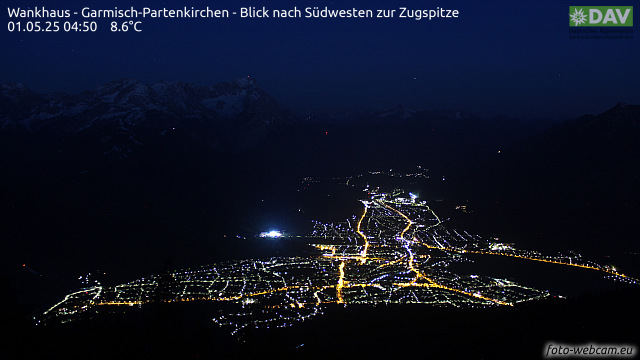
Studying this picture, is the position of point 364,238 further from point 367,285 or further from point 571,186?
point 571,186

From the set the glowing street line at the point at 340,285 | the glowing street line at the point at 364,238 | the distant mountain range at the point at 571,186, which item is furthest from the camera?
the distant mountain range at the point at 571,186

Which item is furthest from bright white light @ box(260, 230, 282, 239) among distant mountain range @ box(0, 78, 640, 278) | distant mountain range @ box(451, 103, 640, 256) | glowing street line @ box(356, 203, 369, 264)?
distant mountain range @ box(451, 103, 640, 256)

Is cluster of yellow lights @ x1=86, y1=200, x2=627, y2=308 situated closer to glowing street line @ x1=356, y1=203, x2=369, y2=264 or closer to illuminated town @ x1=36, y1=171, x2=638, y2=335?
glowing street line @ x1=356, y1=203, x2=369, y2=264

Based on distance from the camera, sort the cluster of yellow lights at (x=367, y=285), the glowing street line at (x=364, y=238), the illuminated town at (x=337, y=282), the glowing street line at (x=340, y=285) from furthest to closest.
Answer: the glowing street line at (x=364, y=238) < the cluster of yellow lights at (x=367, y=285) < the glowing street line at (x=340, y=285) < the illuminated town at (x=337, y=282)

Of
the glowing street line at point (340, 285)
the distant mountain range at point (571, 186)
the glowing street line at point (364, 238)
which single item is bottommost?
the glowing street line at point (340, 285)

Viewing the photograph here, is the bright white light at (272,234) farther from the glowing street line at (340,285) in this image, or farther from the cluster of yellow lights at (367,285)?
the glowing street line at (340,285)

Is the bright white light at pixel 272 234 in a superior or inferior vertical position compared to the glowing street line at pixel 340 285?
superior

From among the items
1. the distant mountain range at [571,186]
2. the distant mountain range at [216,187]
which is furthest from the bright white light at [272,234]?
the distant mountain range at [571,186]

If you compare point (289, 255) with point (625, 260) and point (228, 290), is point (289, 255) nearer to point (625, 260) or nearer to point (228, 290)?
point (228, 290)

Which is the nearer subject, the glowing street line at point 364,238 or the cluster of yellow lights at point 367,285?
the cluster of yellow lights at point 367,285
